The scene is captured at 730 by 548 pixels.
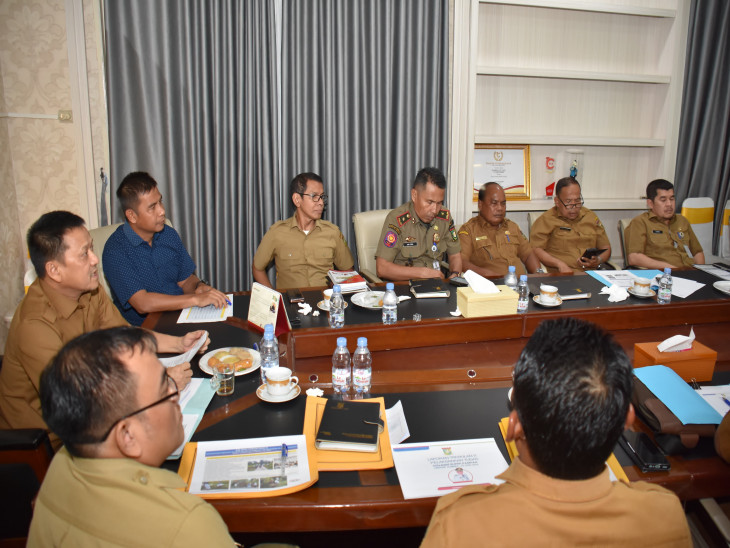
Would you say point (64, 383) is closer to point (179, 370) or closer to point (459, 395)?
point (179, 370)

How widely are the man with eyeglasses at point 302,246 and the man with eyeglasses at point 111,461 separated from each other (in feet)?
7.17

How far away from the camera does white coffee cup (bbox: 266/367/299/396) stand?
62.5 inches

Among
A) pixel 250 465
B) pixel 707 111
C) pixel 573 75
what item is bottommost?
pixel 250 465

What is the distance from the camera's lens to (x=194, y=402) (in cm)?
156

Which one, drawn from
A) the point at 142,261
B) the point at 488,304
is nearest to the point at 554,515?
the point at 488,304

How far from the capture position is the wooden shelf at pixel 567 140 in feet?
13.2

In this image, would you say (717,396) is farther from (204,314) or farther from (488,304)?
(204,314)

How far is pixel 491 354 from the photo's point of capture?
2018 mm

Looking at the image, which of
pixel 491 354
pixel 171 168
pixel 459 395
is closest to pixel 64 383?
pixel 459 395

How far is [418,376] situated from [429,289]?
822mm

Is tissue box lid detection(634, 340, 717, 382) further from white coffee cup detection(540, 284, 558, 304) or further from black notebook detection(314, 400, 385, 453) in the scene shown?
black notebook detection(314, 400, 385, 453)

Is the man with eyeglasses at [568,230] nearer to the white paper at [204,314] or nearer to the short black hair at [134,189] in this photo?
the white paper at [204,314]

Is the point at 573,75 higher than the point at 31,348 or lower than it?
higher

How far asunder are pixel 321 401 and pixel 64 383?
0.79 m
